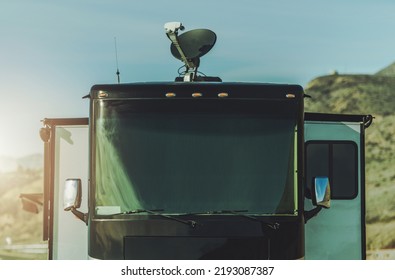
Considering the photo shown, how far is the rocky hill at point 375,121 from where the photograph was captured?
121ft

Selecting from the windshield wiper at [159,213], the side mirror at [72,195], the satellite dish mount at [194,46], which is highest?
the satellite dish mount at [194,46]

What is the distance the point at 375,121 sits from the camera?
48.1 metres

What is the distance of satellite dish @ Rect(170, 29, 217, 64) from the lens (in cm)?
793

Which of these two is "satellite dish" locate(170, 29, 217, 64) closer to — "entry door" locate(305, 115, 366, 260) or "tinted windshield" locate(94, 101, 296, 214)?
"entry door" locate(305, 115, 366, 260)

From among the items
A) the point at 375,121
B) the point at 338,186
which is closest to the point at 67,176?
the point at 338,186

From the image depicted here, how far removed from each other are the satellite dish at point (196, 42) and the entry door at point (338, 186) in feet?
3.64

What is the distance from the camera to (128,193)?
22.0 feet

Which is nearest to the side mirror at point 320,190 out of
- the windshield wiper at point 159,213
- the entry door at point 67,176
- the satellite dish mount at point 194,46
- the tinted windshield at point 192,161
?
the tinted windshield at point 192,161

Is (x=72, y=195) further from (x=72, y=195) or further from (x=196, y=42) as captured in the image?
(x=196, y=42)

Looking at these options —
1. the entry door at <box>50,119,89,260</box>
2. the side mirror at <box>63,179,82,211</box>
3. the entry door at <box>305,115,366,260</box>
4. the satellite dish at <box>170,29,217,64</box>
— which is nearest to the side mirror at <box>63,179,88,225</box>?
the side mirror at <box>63,179,82,211</box>

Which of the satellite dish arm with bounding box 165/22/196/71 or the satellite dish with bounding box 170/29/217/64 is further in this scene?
the satellite dish with bounding box 170/29/217/64

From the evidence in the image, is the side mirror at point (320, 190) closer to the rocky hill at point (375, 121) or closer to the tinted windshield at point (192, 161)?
the tinted windshield at point (192, 161)

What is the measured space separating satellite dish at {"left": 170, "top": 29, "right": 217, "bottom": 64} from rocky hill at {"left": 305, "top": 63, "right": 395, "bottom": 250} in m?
25.0
